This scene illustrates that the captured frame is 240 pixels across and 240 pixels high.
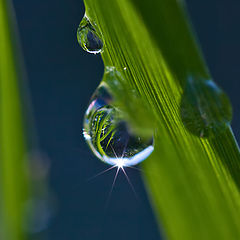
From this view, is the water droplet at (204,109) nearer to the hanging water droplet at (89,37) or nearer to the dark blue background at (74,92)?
the hanging water droplet at (89,37)

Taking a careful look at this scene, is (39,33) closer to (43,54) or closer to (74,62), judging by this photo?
(43,54)

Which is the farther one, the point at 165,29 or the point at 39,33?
the point at 39,33

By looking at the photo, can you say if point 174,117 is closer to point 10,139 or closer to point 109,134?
point 109,134

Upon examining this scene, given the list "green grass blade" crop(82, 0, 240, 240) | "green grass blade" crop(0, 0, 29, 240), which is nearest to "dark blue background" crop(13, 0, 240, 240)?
"green grass blade" crop(0, 0, 29, 240)

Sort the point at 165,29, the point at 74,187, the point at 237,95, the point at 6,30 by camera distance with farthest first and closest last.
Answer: the point at 74,187
the point at 237,95
the point at 6,30
the point at 165,29

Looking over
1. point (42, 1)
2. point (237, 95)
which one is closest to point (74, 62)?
point (42, 1)

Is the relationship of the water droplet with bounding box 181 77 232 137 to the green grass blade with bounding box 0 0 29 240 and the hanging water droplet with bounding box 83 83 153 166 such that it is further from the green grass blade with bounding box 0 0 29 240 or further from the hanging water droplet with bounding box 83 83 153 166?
the green grass blade with bounding box 0 0 29 240
